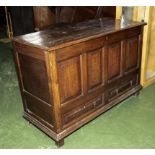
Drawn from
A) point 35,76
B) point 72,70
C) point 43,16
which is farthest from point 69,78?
point 43,16

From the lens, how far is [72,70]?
2062 millimetres

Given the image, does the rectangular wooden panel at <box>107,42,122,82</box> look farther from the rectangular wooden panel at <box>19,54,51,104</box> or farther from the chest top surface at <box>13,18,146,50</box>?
the rectangular wooden panel at <box>19,54,51,104</box>

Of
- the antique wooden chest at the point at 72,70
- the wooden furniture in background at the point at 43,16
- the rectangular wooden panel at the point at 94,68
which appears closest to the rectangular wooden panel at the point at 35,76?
the antique wooden chest at the point at 72,70

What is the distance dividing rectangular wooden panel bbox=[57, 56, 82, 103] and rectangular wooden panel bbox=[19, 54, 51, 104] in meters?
0.13

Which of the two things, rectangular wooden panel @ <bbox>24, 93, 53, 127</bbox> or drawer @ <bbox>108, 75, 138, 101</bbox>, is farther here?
drawer @ <bbox>108, 75, 138, 101</bbox>

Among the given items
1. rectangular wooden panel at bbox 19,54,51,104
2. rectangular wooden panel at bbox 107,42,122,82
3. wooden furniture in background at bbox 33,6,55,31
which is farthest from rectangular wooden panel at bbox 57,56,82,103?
wooden furniture in background at bbox 33,6,55,31

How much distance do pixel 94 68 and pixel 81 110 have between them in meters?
0.44

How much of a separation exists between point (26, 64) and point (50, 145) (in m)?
0.82

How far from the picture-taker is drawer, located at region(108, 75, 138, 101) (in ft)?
8.67

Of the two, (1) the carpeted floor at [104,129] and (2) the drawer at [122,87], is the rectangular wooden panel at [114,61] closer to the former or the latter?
(2) the drawer at [122,87]

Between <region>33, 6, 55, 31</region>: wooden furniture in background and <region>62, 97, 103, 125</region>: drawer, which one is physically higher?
<region>33, 6, 55, 31</region>: wooden furniture in background

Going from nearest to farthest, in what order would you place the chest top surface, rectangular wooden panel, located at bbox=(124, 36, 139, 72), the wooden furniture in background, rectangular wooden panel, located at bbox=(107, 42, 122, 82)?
the chest top surface < rectangular wooden panel, located at bbox=(107, 42, 122, 82) < rectangular wooden panel, located at bbox=(124, 36, 139, 72) < the wooden furniture in background

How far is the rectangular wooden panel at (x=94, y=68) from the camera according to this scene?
2.21m

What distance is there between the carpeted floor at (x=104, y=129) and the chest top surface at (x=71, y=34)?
38.8 inches
